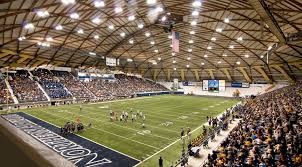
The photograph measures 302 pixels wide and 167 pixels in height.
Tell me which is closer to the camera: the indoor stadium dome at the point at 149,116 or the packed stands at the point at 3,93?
the indoor stadium dome at the point at 149,116

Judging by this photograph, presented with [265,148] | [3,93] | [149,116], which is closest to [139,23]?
[149,116]

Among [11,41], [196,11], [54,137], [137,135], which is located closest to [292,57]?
[196,11]

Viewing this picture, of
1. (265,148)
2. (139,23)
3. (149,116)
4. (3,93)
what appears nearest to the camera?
(265,148)

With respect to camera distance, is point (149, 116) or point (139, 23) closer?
point (149, 116)

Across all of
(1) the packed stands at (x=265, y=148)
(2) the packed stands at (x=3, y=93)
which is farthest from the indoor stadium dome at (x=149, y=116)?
(2) the packed stands at (x=3, y=93)

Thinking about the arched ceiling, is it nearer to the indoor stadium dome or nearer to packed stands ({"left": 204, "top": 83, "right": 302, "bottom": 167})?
the indoor stadium dome

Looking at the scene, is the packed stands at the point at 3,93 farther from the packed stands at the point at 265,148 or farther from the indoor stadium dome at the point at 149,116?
the packed stands at the point at 265,148

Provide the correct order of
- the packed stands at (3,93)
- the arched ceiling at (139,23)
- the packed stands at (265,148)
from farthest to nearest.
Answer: the packed stands at (3,93) → the arched ceiling at (139,23) → the packed stands at (265,148)

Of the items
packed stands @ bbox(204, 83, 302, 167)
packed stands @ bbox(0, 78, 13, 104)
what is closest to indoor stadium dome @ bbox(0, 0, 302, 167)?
packed stands @ bbox(204, 83, 302, 167)

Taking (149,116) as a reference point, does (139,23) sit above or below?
above

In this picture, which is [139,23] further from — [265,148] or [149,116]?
[265,148]

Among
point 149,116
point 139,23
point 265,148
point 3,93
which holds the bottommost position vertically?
point 149,116

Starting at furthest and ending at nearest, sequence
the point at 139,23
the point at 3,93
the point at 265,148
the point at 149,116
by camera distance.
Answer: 1. the point at 3,93
2. the point at 139,23
3. the point at 149,116
4. the point at 265,148

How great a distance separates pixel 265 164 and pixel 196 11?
78.0 ft
